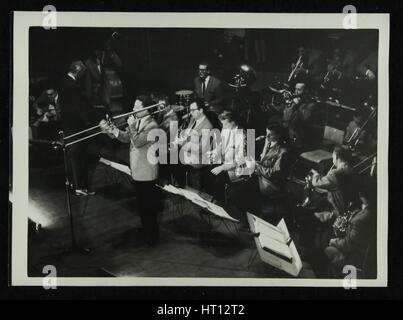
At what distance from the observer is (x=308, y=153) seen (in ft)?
11.5

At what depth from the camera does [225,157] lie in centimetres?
352

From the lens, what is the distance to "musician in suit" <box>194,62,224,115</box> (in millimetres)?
3482

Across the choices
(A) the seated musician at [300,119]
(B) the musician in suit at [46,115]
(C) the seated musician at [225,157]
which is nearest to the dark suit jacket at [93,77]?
(B) the musician in suit at [46,115]

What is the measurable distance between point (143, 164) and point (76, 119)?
48cm

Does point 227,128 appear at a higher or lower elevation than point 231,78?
lower

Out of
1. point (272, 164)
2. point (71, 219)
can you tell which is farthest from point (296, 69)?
point (71, 219)

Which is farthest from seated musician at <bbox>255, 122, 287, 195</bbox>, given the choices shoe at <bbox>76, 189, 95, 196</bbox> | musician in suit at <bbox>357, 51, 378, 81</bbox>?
shoe at <bbox>76, 189, 95, 196</bbox>

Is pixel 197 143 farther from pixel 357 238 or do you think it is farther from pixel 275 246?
pixel 357 238

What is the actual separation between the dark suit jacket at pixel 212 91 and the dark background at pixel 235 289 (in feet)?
1.42

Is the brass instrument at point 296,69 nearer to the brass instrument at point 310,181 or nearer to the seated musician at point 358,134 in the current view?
the seated musician at point 358,134

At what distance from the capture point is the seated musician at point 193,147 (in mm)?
3516

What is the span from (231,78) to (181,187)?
72cm
